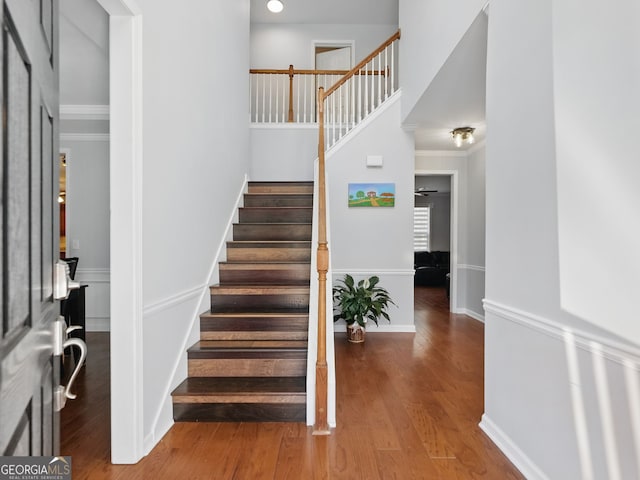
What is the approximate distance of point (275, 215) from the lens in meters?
→ 3.89

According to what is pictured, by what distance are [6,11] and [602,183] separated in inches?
67.8

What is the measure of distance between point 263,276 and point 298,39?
4.93m

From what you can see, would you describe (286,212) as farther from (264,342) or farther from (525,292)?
(525,292)

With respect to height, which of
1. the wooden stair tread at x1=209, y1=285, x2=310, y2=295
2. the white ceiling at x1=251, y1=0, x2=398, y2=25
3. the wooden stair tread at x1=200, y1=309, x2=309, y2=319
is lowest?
the wooden stair tread at x1=200, y1=309, x2=309, y2=319

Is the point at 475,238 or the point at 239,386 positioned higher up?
the point at 475,238

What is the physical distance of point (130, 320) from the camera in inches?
70.6

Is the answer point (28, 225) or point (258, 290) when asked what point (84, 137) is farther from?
point (28, 225)

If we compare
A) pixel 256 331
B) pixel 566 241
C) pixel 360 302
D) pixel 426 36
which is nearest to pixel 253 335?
pixel 256 331

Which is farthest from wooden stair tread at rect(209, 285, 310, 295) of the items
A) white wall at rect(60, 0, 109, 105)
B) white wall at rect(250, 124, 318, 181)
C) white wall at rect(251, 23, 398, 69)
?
white wall at rect(251, 23, 398, 69)

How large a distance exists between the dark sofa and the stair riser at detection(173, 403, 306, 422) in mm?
7793

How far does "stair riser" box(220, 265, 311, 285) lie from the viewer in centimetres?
313

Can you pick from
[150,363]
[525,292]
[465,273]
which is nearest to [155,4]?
[150,363]

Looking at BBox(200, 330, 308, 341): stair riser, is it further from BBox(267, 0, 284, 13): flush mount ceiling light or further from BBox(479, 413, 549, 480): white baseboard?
BBox(267, 0, 284, 13): flush mount ceiling light

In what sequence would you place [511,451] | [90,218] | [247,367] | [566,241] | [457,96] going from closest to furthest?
[566,241]
[511,451]
[247,367]
[457,96]
[90,218]
